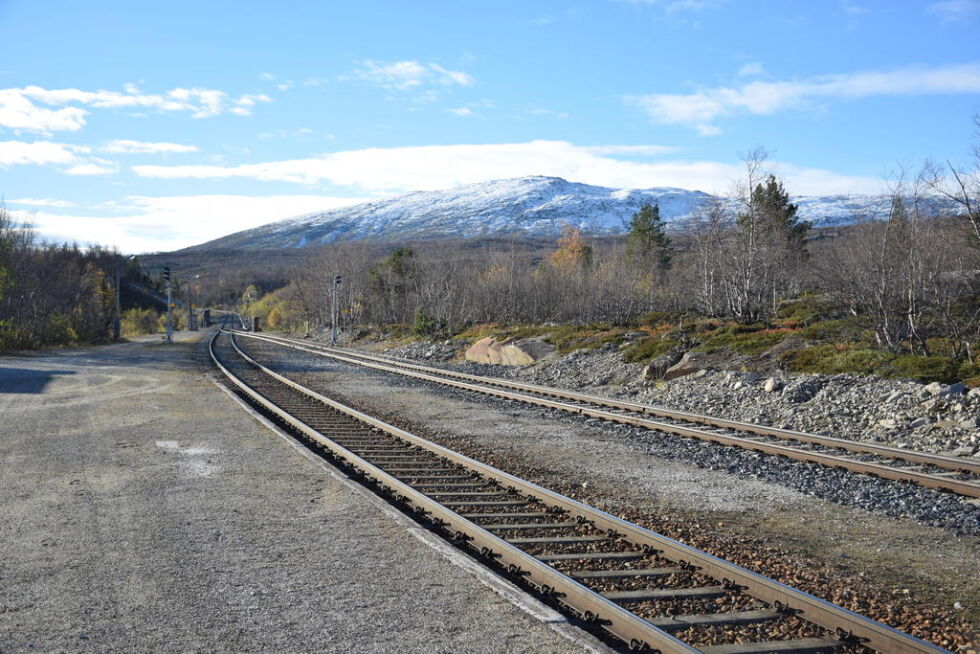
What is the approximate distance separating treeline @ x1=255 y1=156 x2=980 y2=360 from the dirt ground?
1107 centimetres

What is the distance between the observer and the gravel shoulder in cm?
491

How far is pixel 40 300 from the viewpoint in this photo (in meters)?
49.7

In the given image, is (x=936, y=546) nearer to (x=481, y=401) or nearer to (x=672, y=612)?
(x=672, y=612)

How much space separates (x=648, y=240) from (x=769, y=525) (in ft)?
193

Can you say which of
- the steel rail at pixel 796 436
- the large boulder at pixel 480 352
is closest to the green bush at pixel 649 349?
the steel rail at pixel 796 436

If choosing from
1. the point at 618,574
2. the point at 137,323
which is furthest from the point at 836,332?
the point at 137,323

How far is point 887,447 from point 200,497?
1003 cm

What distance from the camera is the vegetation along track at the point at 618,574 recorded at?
4859mm

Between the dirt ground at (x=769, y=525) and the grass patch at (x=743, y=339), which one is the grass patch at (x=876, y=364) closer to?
the grass patch at (x=743, y=339)

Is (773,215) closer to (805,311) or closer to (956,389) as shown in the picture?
(805,311)

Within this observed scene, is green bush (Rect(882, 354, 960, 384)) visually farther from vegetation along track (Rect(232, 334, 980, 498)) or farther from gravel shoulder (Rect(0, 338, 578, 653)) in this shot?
gravel shoulder (Rect(0, 338, 578, 653))

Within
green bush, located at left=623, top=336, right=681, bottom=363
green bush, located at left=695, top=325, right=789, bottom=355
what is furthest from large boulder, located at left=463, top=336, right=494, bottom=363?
green bush, located at left=695, top=325, right=789, bottom=355

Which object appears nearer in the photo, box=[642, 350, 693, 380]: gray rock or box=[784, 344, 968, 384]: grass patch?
box=[784, 344, 968, 384]: grass patch

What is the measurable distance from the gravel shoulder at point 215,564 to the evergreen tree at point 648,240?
53891 millimetres
